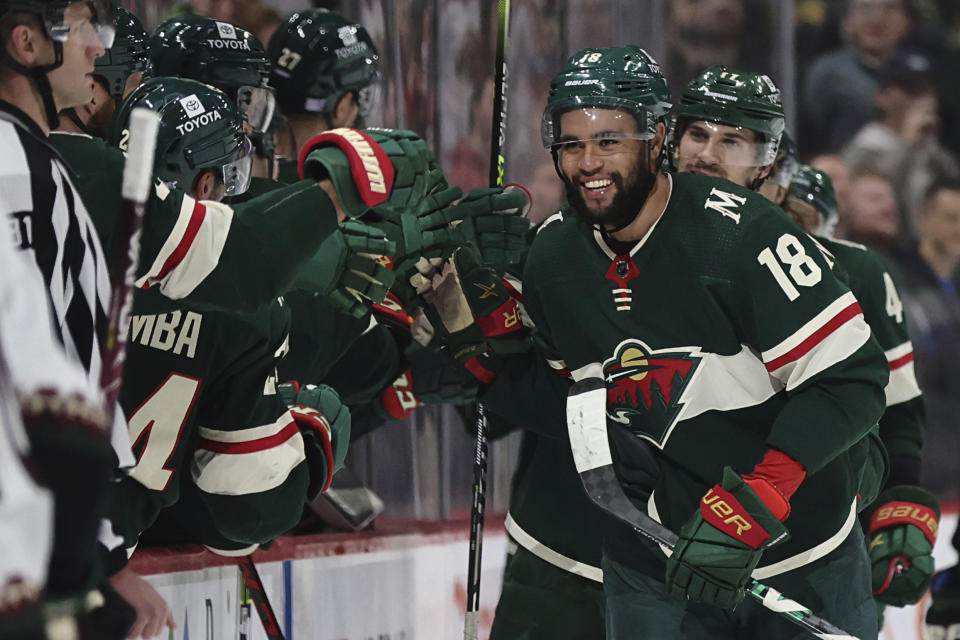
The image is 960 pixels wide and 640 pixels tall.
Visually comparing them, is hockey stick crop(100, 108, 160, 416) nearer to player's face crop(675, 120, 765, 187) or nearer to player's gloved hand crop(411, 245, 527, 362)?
player's gloved hand crop(411, 245, 527, 362)

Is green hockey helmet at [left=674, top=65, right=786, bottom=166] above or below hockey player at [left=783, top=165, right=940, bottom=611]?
above

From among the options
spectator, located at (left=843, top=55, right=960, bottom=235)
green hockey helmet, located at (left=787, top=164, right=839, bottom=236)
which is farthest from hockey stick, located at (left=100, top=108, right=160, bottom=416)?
spectator, located at (left=843, top=55, right=960, bottom=235)

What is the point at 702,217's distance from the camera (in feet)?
7.43

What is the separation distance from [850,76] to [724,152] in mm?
4524

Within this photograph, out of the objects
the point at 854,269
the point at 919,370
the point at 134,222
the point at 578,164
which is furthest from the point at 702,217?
the point at 919,370

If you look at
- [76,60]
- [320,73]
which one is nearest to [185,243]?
[76,60]

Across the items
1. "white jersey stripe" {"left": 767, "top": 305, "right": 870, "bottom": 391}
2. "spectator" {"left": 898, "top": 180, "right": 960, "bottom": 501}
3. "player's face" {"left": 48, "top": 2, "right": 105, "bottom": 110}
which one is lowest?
"spectator" {"left": 898, "top": 180, "right": 960, "bottom": 501}

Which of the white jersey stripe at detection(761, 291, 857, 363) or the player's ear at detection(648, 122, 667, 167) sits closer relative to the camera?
the white jersey stripe at detection(761, 291, 857, 363)

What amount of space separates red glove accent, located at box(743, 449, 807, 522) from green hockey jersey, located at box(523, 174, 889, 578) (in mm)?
17

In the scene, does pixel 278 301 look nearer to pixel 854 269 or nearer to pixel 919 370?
pixel 854 269

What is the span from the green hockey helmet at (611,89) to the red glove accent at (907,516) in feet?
3.97

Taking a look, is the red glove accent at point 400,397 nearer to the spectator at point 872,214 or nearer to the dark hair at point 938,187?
the spectator at point 872,214

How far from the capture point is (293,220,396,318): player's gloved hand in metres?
2.05

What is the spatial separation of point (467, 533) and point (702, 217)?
5.74 feet
